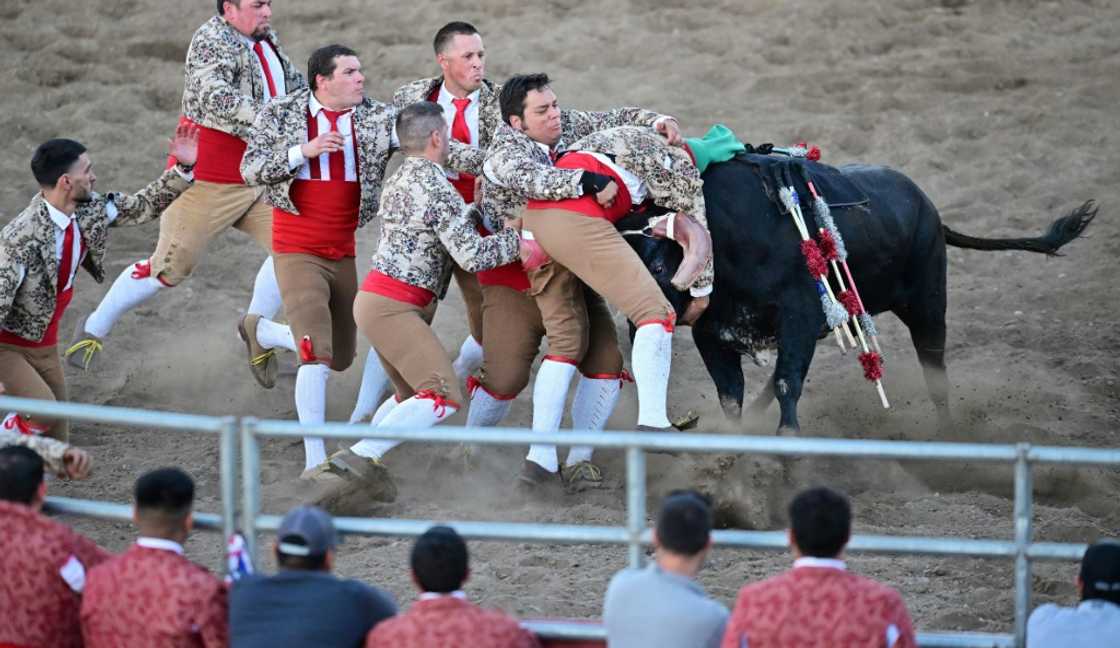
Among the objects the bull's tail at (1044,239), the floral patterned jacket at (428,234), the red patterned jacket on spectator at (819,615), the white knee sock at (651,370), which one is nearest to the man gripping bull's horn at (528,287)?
the floral patterned jacket at (428,234)

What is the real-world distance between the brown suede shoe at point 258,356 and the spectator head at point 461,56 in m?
1.57

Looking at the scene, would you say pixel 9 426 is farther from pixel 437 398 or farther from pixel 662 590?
pixel 662 590

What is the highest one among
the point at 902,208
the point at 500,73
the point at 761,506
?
the point at 500,73

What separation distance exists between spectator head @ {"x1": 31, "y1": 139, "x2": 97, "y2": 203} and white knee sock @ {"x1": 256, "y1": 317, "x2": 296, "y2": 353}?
4.65ft

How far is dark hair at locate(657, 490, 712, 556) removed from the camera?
431 cm

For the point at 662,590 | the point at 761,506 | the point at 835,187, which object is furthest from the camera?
the point at 835,187

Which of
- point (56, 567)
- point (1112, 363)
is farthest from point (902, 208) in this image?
point (56, 567)

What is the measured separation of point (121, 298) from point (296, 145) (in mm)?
1710

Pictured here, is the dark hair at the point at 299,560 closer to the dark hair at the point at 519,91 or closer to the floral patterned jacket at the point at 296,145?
the dark hair at the point at 519,91

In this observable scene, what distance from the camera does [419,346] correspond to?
719 cm

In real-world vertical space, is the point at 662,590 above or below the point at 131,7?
below

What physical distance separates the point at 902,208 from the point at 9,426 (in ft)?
14.3

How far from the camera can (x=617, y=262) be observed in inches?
279

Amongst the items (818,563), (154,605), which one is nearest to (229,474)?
(154,605)
